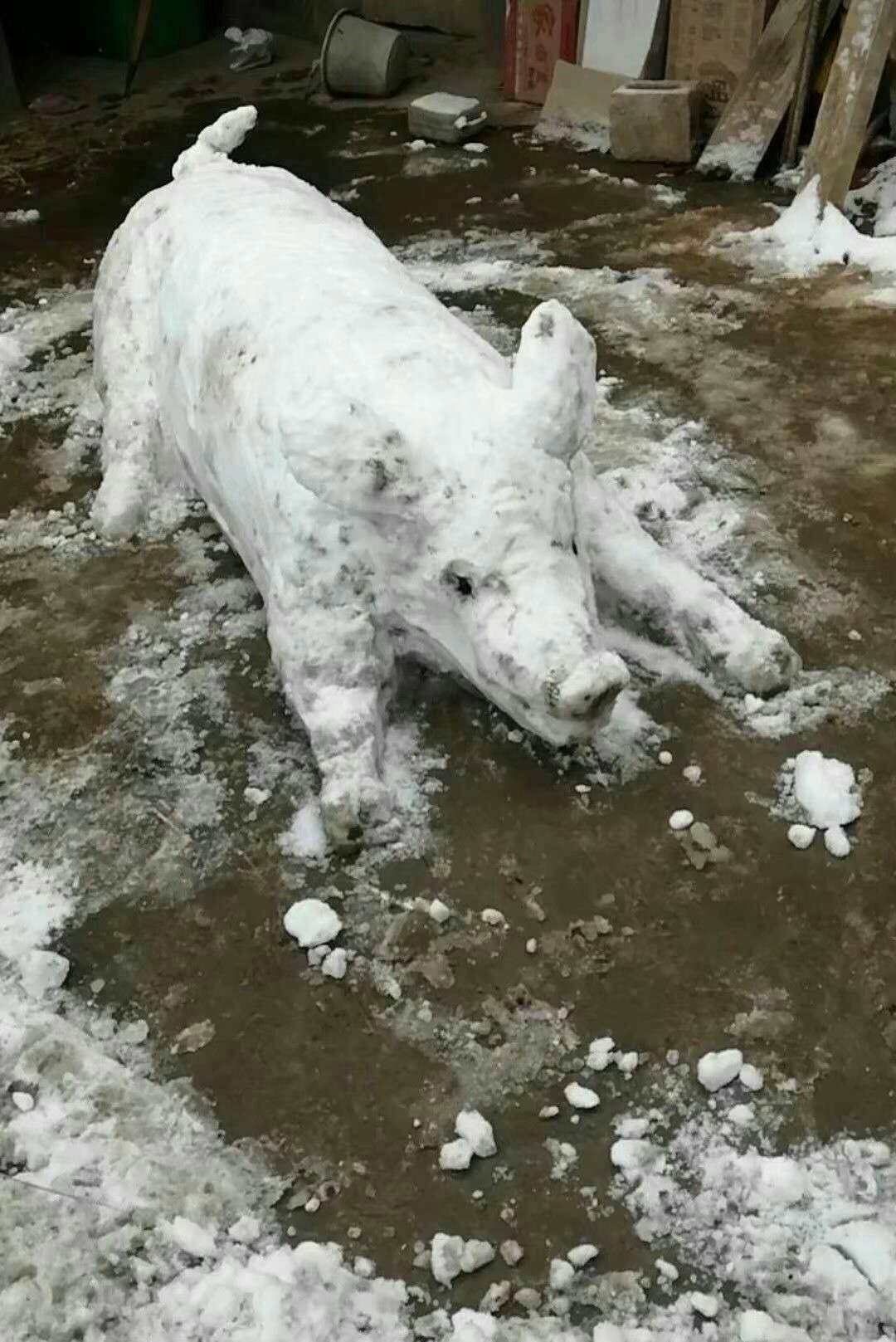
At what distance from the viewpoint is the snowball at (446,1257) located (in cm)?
209

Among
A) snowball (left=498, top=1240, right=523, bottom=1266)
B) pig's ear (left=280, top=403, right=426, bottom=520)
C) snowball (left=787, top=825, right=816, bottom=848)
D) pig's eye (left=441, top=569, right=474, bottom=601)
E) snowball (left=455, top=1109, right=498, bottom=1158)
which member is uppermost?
pig's ear (left=280, top=403, right=426, bottom=520)

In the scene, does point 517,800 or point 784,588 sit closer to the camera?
point 517,800

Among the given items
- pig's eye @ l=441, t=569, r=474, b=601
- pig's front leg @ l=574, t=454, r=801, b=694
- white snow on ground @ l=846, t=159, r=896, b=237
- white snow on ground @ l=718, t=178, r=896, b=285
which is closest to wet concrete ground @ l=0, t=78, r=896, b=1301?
pig's front leg @ l=574, t=454, r=801, b=694

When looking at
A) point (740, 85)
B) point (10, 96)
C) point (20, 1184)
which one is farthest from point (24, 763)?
point (10, 96)

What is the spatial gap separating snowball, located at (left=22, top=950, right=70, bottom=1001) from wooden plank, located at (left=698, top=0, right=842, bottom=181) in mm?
5731

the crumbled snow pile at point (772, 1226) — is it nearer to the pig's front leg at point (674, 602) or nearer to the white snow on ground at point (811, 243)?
the pig's front leg at point (674, 602)

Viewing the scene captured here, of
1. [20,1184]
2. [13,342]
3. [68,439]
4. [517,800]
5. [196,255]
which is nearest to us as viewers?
[20,1184]

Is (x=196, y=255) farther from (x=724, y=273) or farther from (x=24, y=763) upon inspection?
(x=724, y=273)

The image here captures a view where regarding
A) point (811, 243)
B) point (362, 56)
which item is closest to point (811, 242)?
point (811, 243)

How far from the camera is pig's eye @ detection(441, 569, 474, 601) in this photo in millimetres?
2824

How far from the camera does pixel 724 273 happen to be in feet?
18.3

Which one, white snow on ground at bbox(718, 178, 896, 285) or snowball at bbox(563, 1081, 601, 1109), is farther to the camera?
white snow on ground at bbox(718, 178, 896, 285)

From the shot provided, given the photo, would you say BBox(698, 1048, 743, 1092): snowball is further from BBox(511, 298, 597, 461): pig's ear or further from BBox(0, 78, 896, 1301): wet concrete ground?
BBox(511, 298, 597, 461): pig's ear

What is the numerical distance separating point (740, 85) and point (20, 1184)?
21.7 ft
